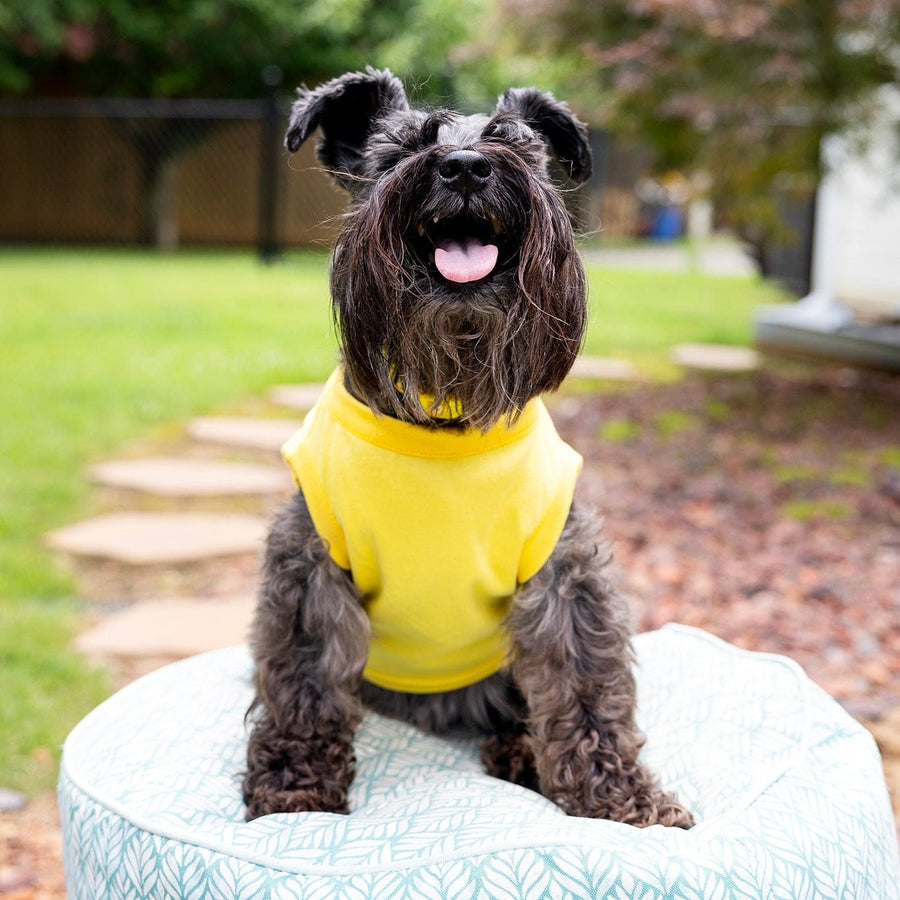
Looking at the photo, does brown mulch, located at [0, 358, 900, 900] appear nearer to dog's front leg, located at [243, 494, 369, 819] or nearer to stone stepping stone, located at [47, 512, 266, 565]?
dog's front leg, located at [243, 494, 369, 819]

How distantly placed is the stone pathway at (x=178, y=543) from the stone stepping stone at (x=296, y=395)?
0.36 meters

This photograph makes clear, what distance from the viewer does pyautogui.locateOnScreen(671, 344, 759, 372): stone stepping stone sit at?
28.3 ft

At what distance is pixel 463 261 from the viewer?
213 centimetres

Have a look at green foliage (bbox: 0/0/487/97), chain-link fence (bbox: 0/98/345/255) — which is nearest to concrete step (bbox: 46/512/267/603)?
green foliage (bbox: 0/0/487/97)

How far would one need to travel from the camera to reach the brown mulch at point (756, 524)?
366 centimetres

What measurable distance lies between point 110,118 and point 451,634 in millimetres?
17804

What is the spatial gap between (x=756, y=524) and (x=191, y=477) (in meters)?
2.71

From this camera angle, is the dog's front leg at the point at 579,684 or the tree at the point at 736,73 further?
the tree at the point at 736,73

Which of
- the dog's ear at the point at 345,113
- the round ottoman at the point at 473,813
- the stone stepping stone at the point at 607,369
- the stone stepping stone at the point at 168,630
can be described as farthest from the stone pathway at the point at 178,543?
the stone stepping stone at the point at 607,369

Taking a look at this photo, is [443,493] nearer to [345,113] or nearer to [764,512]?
[345,113]

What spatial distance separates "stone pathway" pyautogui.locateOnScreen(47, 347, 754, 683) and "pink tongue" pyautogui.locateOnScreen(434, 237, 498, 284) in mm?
1191

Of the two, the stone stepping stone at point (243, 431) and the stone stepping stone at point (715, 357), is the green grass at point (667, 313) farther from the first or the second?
the stone stepping stone at point (243, 431)

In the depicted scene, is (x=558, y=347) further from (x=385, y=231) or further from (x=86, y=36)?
(x=86, y=36)

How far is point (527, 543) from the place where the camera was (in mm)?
2436
